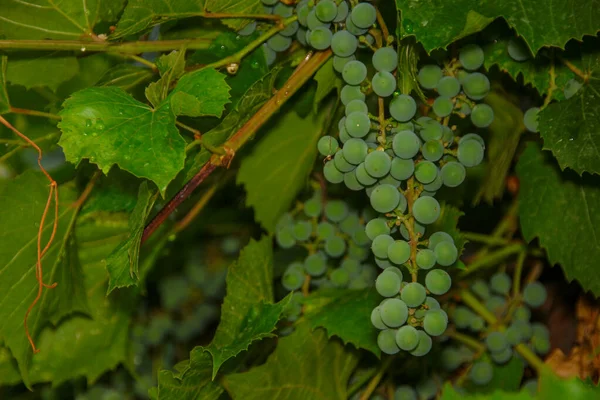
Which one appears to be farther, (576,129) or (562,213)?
(562,213)

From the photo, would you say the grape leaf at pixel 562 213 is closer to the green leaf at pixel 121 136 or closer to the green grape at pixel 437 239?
the green grape at pixel 437 239

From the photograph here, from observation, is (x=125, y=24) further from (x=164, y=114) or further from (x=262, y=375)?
(x=262, y=375)

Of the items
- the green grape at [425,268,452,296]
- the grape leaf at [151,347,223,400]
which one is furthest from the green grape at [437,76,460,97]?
the grape leaf at [151,347,223,400]

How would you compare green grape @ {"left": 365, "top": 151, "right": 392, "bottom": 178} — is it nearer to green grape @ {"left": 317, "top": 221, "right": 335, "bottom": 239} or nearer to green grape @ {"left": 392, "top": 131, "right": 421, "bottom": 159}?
green grape @ {"left": 392, "top": 131, "right": 421, "bottom": 159}

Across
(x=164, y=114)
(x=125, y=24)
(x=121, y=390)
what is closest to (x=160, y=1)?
(x=125, y=24)

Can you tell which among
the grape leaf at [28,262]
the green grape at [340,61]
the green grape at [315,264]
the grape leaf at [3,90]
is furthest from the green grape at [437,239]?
the grape leaf at [3,90]

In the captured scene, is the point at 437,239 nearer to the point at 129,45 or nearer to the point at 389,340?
the point at 389,340

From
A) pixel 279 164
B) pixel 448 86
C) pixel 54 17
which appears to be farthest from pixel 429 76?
pixel 54 17
